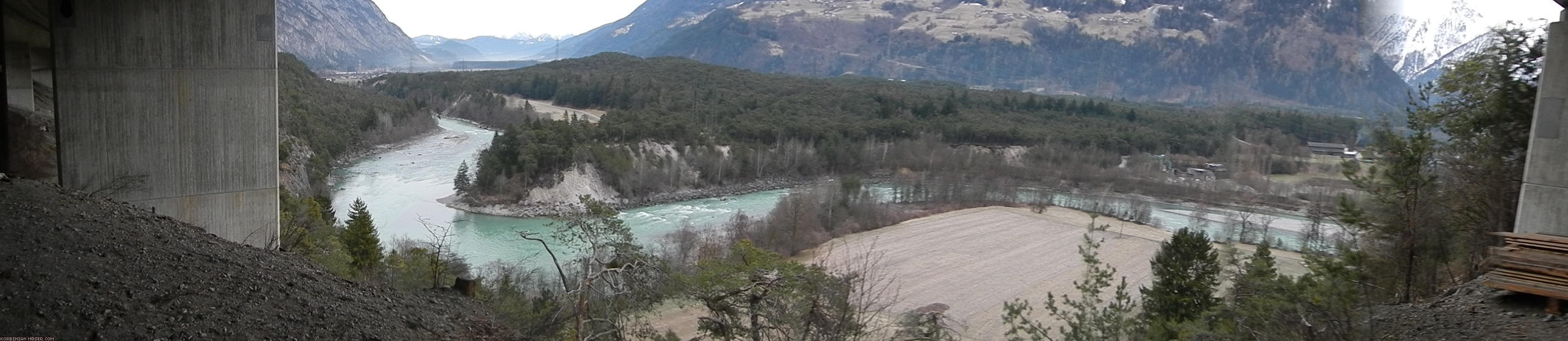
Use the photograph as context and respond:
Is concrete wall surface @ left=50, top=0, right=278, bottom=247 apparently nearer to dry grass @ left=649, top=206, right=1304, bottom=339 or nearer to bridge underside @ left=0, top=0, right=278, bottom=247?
bridge underside @ left=0, top=0, right=278, bottom=247

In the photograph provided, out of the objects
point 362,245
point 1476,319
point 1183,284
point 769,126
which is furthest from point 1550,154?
point 769,126

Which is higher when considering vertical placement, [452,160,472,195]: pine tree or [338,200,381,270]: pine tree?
[338,200,381,270]: pine tree

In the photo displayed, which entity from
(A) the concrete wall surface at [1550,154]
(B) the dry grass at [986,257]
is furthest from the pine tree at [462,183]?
(A) the concrete wall surface at [1550,154]

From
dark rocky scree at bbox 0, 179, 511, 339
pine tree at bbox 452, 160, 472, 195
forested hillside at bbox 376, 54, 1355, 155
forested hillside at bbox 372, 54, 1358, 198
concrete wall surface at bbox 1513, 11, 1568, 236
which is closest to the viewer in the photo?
dark rocky scree at bbox 0, 179, 511, 339

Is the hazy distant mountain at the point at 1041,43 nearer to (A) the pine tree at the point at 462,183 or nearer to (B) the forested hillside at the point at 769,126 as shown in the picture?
→ (B) the forested hillside at the point at 769,126

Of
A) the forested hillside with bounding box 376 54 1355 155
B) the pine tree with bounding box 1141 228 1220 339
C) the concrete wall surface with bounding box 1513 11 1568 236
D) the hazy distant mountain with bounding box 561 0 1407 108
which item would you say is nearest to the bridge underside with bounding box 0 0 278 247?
the pine tree with bounding box 1141 228 1220 339

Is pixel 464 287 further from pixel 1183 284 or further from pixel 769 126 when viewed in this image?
pixel 769 126
